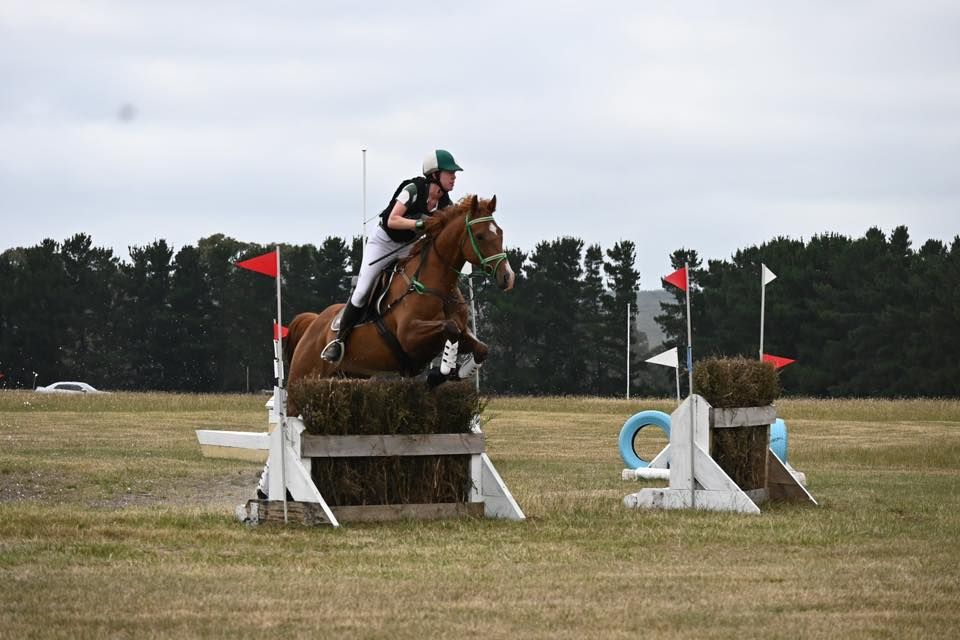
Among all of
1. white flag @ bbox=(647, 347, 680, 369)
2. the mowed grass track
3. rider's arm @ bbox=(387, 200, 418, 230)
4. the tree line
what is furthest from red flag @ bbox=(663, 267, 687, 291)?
the tree line

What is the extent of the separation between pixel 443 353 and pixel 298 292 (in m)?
60.1

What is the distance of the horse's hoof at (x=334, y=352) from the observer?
10.5 m

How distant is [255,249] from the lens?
7719 centimetres

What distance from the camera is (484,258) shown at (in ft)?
31.2

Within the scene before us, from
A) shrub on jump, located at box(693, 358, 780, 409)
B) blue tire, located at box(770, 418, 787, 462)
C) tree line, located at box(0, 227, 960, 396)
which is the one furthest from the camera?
tree line, located at box(0, 227, 960, 396)

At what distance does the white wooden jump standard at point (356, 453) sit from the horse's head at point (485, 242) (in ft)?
3.63

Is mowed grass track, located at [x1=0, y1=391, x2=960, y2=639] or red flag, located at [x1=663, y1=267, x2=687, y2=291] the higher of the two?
red flag, located at [x1=663, y1=267, x2=687, y2=291]

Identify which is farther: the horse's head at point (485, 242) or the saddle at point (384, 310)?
the saddle at point (384, 310)

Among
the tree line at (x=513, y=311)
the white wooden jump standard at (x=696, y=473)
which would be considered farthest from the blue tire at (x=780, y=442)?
the tree line at (x=513, y=311)

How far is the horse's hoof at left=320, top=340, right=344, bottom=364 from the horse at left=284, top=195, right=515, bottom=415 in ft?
0.22

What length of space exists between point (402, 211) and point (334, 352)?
1.24 meters

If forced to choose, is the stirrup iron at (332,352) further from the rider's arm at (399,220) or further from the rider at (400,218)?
the rider's arm at (399,220)

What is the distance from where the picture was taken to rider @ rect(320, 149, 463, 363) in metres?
10.2

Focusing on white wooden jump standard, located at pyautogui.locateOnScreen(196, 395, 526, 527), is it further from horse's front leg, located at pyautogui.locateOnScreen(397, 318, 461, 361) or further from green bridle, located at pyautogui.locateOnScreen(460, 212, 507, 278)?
green bridle, located at pyautogui.locateOnScreen(460, 212, 507, 278)
